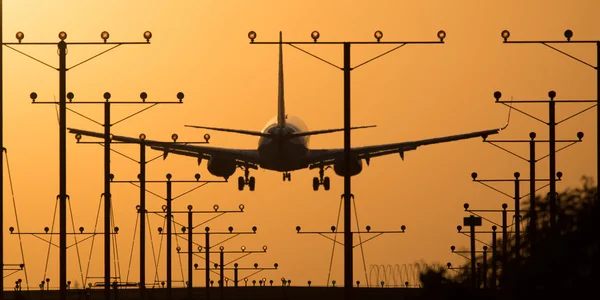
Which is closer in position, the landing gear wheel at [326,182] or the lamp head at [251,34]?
the lamp head at [251,34]

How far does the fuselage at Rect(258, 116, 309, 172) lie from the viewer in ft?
411

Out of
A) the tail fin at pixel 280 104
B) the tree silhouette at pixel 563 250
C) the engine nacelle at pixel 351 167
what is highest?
the tail fin at pixel 280 104

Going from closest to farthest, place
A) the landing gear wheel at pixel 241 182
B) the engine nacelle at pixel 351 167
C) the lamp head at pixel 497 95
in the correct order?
the lamp head at pixel 497 95 → the engine nacelle at pixel 351 167 → the landing gear wheel at pixel 241 182

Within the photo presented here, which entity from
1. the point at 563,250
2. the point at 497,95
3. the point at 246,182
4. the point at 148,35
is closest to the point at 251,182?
the point at 246,182

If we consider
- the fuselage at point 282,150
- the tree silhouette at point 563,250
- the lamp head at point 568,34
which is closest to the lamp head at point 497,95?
the lamp head at point 568,34

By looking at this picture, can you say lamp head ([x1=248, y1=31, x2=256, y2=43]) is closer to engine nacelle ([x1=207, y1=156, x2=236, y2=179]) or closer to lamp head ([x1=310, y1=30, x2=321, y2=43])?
lamp head ([x1=310, y1=30, x2=321, y2=43])

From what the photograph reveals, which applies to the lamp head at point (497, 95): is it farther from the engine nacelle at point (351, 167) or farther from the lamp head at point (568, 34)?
the engine nacelle at point (351, 167)

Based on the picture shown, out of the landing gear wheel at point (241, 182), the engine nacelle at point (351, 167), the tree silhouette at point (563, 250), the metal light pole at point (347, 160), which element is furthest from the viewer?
the landing gear wheel at point (241, 182)

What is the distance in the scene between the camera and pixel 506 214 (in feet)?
404

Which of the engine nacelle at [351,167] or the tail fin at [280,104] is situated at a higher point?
the tail fin at [280,104]

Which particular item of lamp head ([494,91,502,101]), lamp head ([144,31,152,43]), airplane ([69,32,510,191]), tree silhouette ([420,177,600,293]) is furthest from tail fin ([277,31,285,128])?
tree silhouette ([420,177,600,293])

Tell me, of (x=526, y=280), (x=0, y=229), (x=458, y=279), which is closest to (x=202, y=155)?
(x=458, y=279)

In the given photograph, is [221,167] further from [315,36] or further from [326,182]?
[315,36]

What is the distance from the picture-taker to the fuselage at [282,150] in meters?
125
